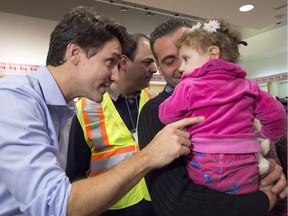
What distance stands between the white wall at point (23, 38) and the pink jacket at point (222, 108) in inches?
129

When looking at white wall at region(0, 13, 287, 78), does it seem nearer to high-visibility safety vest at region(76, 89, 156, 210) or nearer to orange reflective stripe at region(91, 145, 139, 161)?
high-visibility safety vest at region(76, 89, 156, 210)

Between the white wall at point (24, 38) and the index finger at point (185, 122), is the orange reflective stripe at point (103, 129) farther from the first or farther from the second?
the white wall at point (24, 38)

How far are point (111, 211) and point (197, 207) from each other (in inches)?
33.1

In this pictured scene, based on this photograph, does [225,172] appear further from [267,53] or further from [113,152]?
[267,53]

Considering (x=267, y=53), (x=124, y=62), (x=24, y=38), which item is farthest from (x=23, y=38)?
(x=267, y=53)

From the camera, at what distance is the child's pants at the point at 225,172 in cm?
88

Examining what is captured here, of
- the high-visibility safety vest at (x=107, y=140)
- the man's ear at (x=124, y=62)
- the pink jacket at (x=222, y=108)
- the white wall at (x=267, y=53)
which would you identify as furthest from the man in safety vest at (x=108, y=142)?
the white wall at (x=267, y=53)

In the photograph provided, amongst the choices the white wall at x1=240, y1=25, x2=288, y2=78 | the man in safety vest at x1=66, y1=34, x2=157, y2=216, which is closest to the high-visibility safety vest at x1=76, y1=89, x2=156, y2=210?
the man in safety vest at x1=66, y1=34, x2=157, y2=216

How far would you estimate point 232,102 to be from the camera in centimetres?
94

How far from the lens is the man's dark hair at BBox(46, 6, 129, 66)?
1.37 meters

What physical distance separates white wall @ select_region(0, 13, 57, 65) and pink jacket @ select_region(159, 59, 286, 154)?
3280mm

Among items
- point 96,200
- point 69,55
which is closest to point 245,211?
point 96,200

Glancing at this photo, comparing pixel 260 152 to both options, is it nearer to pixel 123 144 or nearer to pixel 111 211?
pixel 123 144

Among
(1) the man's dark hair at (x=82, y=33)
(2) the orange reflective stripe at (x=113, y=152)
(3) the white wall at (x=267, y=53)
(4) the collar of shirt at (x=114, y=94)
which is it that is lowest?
(2) the orange reflective stripe at (x=113, y=152)
